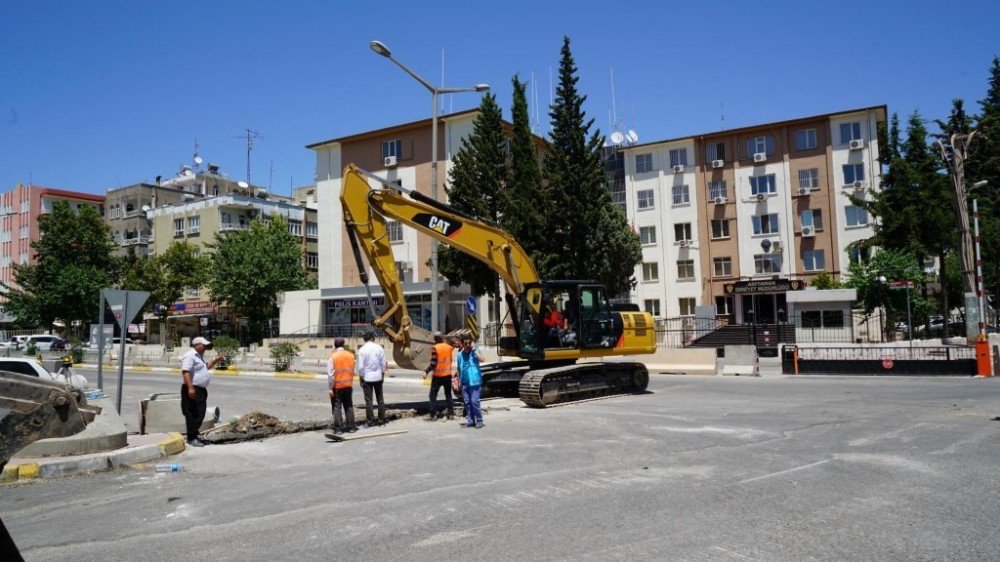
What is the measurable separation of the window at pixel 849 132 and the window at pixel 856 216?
14.5 ft

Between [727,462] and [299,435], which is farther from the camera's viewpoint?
[299,435]

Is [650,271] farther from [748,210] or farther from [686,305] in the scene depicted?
[748,210]

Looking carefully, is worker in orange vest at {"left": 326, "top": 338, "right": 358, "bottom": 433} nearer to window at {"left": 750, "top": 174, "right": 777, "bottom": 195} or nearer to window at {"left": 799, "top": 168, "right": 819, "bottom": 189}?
window at {"left": 750, "top": 174, "right": 777, "bottom": 195}

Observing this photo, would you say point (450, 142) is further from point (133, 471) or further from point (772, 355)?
point (133, 471)

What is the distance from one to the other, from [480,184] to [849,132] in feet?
82.8

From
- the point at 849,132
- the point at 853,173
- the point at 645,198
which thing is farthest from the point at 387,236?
the point at 849,132

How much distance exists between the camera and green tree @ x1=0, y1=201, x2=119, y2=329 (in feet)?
179

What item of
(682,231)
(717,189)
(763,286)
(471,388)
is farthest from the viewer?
(682,231)

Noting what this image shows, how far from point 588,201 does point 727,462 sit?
101 ft

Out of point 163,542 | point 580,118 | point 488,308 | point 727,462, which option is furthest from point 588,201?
point 163,542

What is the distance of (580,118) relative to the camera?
40.1 metres

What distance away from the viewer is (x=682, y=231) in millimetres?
50969

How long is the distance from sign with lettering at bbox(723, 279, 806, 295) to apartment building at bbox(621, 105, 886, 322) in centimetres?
6

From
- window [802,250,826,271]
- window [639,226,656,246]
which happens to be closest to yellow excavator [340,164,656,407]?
window [802,250,826,271]
